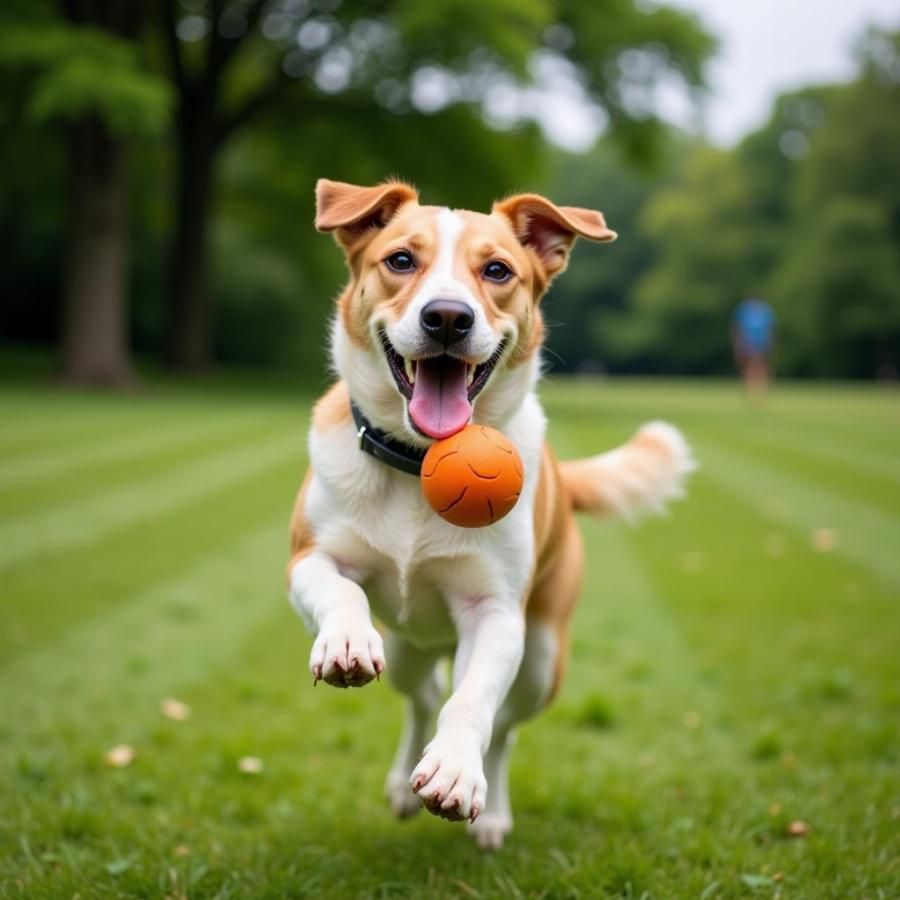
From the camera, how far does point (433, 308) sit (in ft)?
11.1

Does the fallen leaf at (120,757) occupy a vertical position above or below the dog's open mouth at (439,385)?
below

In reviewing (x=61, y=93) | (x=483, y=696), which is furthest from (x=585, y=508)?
(x=61, y=93)

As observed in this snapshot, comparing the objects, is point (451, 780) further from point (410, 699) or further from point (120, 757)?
point (120, 757)

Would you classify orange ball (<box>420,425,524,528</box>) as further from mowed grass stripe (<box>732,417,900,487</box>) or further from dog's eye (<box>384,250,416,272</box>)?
mowed grass stripe (<box>732,417,900,487</box>)

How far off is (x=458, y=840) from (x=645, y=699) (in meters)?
2.06

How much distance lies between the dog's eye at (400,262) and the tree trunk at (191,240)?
27257mm

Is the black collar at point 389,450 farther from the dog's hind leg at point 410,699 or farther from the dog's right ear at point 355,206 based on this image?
the dog's hind leg at point 410,699

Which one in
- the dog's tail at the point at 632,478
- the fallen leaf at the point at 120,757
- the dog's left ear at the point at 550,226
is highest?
the dog's left ear at the point at 550,226

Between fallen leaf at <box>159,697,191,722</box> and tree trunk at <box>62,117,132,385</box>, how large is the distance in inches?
781

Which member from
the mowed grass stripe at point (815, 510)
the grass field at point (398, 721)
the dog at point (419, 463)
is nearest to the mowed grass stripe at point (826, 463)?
the mowed grass stripe at point (815, 510)

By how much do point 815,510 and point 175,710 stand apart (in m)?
7.56

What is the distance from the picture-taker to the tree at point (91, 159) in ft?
70.7

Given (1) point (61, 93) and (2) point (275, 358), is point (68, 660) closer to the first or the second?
(1) point (61, 93)

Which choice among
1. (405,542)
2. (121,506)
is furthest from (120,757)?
(121,506)
